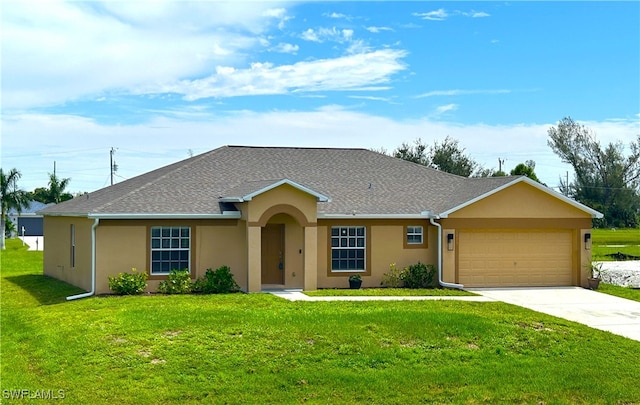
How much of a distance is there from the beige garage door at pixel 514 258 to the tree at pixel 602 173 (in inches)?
2222

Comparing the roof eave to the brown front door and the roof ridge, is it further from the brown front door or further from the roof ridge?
the roof ridge

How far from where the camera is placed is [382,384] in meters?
12.8

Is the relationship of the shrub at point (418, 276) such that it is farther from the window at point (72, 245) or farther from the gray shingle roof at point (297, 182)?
the window at point (72, 245)

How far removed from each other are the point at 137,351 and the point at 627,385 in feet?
29.7

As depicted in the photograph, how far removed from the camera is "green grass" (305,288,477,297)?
22250mm

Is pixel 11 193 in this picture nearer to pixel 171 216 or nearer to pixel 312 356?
pixel 171 216

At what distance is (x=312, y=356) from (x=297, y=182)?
1228cm

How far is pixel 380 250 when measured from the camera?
973 inches

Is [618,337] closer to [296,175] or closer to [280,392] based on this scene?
[280,392]

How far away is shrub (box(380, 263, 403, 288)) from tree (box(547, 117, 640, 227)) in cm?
5958

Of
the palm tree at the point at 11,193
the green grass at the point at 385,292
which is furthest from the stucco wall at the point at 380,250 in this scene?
the palm tree at the point at 11,193

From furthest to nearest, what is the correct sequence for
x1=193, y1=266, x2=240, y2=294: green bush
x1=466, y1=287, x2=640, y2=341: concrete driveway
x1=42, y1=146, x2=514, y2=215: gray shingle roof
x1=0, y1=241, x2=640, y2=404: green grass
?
x1=42, y1=146, x2=514, y2=215: gray shingle roof, x1=193, y1=266, x2=240, y2=294: green bush, x1=466, y1=287, x2=640, y2=341: concrete driveway, x1=0, y1=241, x2=640, y2=404: green grass

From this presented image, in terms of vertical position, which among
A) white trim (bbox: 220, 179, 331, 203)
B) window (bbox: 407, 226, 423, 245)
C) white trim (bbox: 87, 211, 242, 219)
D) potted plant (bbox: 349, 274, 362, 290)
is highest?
white trim (bbox: 220, 179, 331, 203)

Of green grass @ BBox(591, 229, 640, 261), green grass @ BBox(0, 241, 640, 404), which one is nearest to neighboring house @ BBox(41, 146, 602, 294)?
green grass @ BBox(0, 241, 640, 404)
